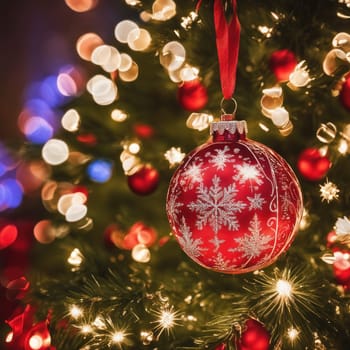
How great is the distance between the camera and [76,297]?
0.98m

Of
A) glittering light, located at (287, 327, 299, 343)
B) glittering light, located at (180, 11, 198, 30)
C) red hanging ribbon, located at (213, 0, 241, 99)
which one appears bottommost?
glittering light, located at (287, 327, 299, 343)

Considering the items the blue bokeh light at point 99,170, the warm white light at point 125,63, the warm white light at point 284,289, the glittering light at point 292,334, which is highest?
the warm white light at point 125,63

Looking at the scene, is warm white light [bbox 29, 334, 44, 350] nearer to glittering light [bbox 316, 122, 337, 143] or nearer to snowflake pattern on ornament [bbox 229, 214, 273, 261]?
snowflake pattern on ornament [bbox 229, 214, 273, 261]

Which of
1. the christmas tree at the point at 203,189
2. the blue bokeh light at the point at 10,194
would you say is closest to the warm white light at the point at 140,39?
the christmas tree at the point at 203,189

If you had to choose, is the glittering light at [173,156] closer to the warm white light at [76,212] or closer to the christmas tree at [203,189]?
the christmas tree at [203,189]

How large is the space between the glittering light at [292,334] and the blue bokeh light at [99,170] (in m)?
0.58

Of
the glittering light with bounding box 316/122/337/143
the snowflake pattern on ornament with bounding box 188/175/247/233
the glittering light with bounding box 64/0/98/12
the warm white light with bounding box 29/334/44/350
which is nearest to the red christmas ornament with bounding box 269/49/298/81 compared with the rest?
the glittering light with bounding box 316/122/337/143

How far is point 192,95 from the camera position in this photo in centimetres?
97

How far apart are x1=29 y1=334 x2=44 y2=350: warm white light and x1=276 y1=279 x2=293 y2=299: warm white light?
1.49 ft

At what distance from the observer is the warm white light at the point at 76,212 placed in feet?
4.03

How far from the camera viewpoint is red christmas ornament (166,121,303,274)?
680 millimetres

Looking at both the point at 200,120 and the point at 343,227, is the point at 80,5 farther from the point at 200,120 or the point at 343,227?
the point at 343,227

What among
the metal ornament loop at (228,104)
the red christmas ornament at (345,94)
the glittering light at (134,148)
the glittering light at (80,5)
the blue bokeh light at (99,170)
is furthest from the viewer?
the glittering light at (80,5)

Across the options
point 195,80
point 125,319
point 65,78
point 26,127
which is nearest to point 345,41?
point 195,80
